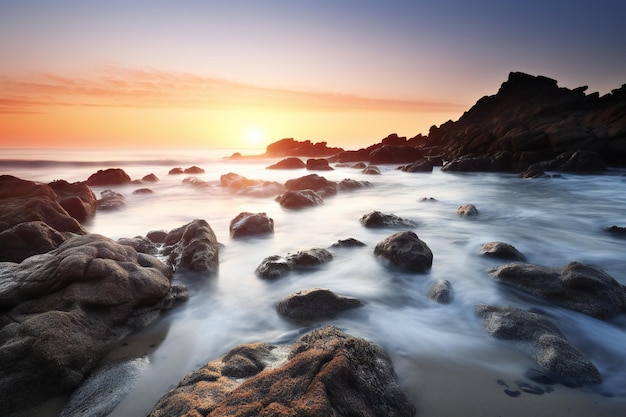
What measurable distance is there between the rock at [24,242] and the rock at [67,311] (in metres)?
1.59

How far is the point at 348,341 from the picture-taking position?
9.59 ft

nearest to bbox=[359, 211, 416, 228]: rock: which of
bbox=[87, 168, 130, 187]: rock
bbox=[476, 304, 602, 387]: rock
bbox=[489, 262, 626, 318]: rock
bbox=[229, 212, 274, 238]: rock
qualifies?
bbox=[229, 212, 274, 238]: rock

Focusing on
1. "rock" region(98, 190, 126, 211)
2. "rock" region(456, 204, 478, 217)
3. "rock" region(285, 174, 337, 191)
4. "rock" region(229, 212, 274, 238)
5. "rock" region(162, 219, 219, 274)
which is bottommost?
"rock" region(98, 190, 126, 211)

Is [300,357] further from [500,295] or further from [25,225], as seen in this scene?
[25,225]

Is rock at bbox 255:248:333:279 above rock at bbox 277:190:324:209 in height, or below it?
above

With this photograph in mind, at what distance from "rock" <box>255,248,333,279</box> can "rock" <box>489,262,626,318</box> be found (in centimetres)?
375

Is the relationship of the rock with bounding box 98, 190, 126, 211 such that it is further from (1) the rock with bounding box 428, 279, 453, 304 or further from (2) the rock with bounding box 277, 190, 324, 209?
(1) the rock with bounding box 428, 279, 453, 304

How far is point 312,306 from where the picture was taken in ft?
16.2

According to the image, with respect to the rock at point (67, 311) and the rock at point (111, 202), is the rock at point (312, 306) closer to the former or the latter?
the rock at point (67, 311)

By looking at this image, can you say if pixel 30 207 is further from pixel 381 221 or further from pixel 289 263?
pixel 381 221

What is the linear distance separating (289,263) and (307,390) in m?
4.59

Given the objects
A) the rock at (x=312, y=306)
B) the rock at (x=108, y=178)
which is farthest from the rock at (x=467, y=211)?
the rock at (x=108, y=178)

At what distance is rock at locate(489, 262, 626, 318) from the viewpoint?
16.1 feet

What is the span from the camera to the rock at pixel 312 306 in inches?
192
